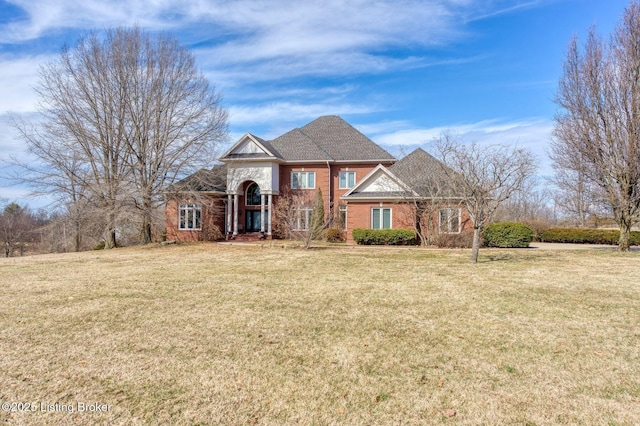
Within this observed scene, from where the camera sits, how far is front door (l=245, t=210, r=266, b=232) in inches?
1217

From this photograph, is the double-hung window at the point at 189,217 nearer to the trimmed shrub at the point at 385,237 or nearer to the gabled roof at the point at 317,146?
the gabled roof at the point at 317,146

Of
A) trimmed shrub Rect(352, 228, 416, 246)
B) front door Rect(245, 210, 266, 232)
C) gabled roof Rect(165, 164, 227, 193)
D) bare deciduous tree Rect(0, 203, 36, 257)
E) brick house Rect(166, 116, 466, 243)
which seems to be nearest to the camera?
trimmed shrub Rect(352, 228, 416, 246)

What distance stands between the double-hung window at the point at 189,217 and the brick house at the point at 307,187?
0.23 feet

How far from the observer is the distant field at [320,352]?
12.8ft

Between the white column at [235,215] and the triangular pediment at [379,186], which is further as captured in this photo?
the white column at [235,215]

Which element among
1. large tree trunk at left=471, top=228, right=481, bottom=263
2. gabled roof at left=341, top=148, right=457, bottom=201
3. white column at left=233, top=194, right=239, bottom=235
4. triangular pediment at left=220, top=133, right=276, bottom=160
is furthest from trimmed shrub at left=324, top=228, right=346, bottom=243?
large tree trunk at left=471, top=228, right=481, bottom=263

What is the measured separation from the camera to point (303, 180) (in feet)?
99.9

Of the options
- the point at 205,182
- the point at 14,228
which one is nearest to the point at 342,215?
the point at 205,182

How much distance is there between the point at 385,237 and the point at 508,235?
7.06 m

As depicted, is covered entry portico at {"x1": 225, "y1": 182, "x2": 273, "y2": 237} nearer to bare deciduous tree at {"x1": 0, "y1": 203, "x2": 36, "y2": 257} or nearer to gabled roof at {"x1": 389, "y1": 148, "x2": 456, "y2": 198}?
gabled roof at {"x1": 389, "y1": 148, "x2": 456, "y2": 198}

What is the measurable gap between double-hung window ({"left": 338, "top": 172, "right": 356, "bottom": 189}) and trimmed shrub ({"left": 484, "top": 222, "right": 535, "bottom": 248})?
1112 centimetres

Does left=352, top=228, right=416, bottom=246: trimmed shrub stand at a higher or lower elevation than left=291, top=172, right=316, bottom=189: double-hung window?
lower

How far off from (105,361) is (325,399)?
117 inches

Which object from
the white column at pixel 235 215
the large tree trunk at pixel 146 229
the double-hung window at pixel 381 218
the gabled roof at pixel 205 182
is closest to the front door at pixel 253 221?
the white column at pixel 235 215
